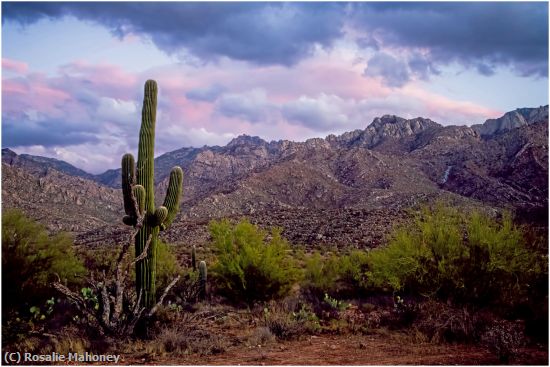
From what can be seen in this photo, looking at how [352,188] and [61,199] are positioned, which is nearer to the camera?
[352,188]

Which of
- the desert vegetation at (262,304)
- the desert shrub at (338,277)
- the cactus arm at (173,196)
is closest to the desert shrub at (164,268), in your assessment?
the desert vegetation at (262,304)

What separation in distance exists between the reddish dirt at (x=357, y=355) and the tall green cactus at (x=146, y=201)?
2706 mm

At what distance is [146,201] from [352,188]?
7443 centimetres

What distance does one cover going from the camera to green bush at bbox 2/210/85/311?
1238cm

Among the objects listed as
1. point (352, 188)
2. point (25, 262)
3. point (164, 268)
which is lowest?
point (164, 268)

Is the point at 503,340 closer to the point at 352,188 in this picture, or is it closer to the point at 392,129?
the point at 352,188

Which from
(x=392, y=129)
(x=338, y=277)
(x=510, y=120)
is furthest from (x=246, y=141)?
(x=338, y=277)

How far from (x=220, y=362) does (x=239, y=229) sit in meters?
8.34

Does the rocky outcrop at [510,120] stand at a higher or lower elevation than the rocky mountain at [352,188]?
higher

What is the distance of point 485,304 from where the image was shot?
1282 centimetres

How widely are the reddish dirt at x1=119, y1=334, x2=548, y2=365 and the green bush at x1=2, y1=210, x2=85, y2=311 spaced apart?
15.0 feet

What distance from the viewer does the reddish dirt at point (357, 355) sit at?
9375 millimetres

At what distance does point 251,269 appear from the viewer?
55.8ft

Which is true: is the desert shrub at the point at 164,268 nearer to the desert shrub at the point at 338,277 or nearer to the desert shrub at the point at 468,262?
the desert shrub at the point at 338,277
